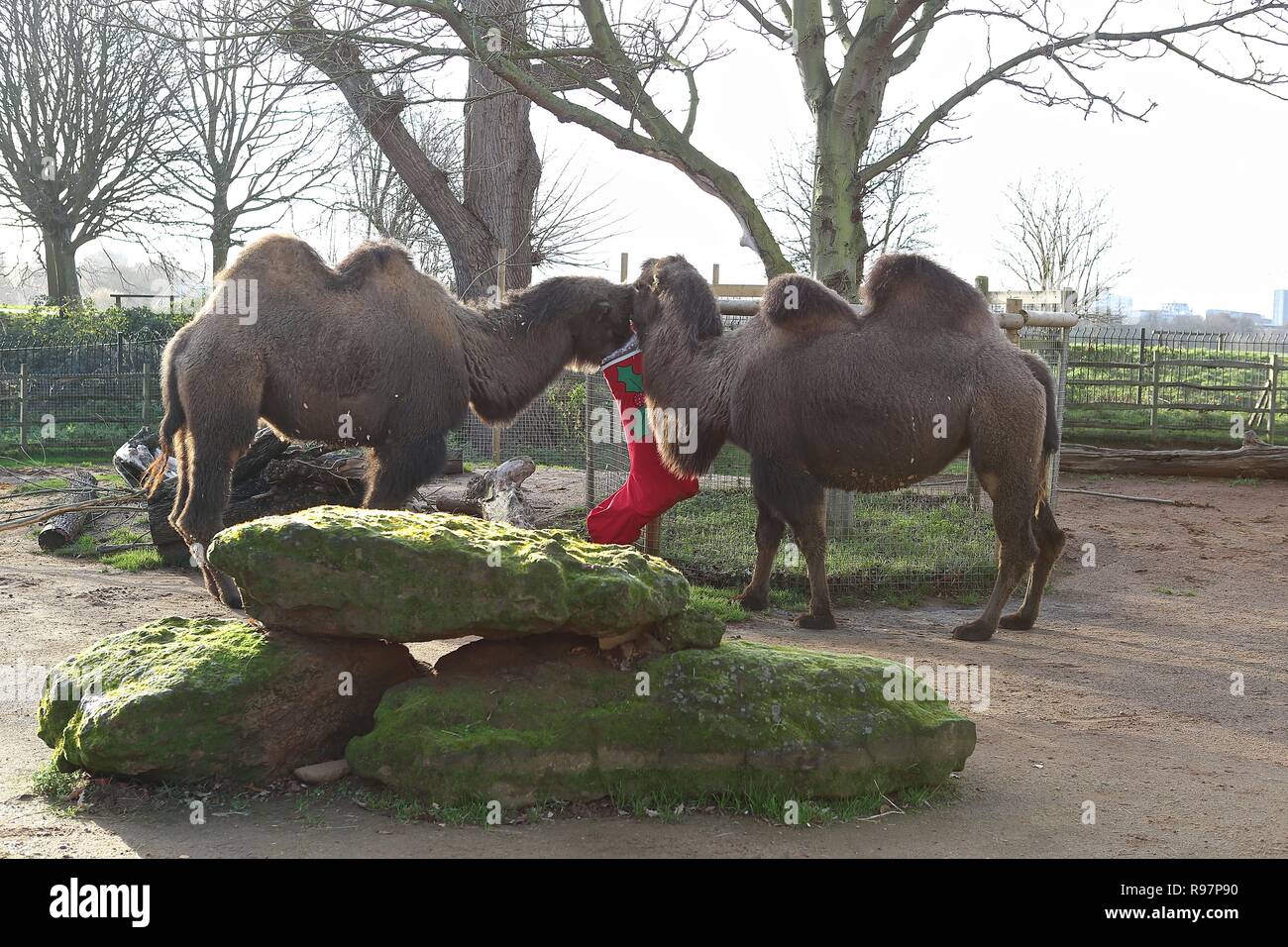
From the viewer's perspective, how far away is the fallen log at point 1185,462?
16688 millimetres

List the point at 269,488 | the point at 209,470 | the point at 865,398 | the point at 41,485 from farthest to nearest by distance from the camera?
the point at 41,485, the point at 269,488, the point at 865,398, the point at 209,470

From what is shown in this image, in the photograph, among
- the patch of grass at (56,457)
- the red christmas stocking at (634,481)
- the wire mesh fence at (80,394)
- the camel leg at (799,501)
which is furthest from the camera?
the wire mesh fence at (80,394)

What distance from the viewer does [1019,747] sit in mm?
5320

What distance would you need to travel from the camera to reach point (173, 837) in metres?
4.03

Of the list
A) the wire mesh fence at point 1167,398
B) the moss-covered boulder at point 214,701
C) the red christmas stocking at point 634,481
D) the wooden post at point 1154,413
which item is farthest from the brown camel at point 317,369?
the wooden post at point 1154,413

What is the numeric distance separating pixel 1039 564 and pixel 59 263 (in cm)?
2389

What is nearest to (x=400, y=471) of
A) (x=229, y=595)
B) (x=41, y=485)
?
(x=229, y=595)

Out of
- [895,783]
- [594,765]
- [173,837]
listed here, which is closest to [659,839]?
[594,765]

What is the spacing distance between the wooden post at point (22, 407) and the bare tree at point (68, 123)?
7104 mm

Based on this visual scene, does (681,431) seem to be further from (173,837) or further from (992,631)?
(173,837)

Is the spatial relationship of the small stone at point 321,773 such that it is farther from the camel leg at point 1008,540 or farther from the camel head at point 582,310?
the camel leg at point 1008,540

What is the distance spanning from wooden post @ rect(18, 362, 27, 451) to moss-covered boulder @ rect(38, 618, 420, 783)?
1381cm

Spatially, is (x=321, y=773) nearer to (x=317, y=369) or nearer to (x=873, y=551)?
(x=317, y=369)

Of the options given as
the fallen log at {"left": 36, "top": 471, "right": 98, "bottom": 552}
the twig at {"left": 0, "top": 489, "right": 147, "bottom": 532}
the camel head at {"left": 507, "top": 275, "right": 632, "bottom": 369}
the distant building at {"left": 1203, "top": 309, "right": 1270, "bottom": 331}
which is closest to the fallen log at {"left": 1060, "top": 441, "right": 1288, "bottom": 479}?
the camel head at {"left": 507, "top": 275, "right": 632, "bottom": 369}
